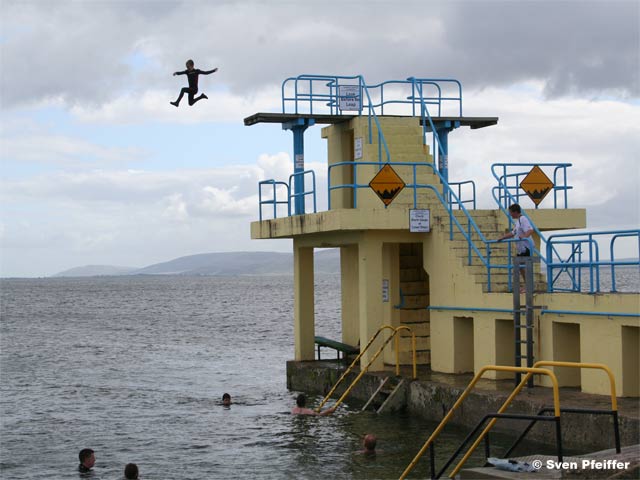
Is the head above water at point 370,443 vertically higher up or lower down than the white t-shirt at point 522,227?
lower down

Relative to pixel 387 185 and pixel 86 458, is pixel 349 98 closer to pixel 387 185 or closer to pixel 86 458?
pixel 387 185

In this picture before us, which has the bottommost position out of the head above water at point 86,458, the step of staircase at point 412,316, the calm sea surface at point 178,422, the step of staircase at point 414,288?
the calm sea surface at point 178,422

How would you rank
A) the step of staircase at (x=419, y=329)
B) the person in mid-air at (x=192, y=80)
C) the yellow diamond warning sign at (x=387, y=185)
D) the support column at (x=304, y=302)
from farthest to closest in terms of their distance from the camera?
the support column at (x=304, y=302), the step of staircase at (x=419, y=329), the yellow diamond warning sign at (x=387, y=185), the person in mid-air at (x=192, y=80)

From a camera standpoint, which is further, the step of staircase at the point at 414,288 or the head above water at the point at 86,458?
the step of staircase at the point at 414,288

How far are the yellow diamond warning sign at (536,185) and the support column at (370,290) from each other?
388 cm

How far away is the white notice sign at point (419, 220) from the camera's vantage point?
2203 centimetres

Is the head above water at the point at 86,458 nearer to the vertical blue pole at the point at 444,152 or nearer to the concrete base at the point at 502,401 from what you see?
the concrete base at the point at 502,401

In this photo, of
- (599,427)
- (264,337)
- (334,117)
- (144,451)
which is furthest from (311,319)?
(264,337)

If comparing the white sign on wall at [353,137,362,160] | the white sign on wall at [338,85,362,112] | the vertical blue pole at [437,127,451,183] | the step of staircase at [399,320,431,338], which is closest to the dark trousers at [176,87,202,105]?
the white sign on wall at [353,137,362,160]

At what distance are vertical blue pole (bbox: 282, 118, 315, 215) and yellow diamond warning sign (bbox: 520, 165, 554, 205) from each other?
17.0ft

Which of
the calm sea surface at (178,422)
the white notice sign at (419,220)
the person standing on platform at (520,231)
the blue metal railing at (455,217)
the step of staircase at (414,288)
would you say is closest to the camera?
the calm sea surface at (178,422)

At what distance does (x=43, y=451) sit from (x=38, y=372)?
18.3 m

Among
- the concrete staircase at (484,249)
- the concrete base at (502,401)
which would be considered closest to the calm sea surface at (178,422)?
the concrete base at (502,401)

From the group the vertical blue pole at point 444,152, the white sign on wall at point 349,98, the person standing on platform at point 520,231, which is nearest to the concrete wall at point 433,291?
the white sign on wall at point 349,98
